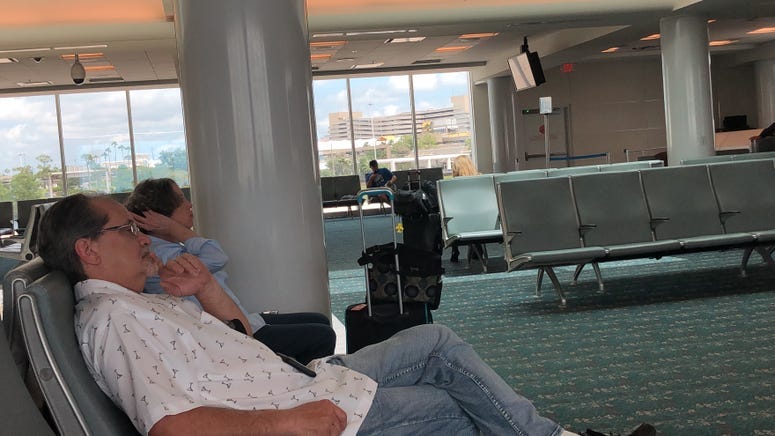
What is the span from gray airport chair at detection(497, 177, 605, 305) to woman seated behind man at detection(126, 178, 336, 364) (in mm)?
3406

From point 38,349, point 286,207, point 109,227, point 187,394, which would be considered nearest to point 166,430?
point 187,394

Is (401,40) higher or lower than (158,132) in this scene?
higher

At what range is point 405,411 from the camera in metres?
2.43

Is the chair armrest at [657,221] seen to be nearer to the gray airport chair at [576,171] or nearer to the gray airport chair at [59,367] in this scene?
the gray airport chair at [576,171]

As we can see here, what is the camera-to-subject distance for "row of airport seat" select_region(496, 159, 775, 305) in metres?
6.81

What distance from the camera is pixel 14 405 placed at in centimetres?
179

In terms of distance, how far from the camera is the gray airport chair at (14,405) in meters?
1.76

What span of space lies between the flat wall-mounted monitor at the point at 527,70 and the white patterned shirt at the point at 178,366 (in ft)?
45.9

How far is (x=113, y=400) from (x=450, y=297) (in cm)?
538

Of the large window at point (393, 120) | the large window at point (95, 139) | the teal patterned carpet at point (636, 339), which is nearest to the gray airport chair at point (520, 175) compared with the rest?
the teal patterned carpet at point (636, 339)

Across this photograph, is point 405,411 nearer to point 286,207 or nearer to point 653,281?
point 286,207

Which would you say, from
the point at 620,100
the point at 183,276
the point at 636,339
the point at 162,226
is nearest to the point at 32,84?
the point at 620,100

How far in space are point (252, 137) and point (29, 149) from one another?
20.8 meters

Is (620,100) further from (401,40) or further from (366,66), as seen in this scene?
(401,40)
